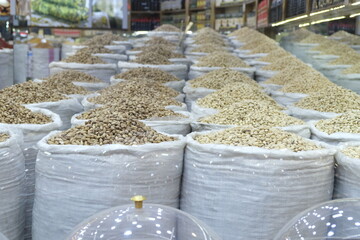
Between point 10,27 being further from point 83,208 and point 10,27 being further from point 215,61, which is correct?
point 83,208

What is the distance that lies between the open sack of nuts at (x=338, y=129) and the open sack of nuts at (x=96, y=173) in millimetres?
593

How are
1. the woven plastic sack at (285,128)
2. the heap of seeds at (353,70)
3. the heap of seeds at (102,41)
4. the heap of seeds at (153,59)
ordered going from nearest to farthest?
the woven plastic sack at (285,128) < the heap of seeds at (353,70) < the heap of seeds at (153,59) < the heap of seeds at (102,41)

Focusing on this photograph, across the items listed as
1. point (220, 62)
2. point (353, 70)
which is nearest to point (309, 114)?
point (353, 70)

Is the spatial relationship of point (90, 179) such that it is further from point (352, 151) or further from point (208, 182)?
point (352, 151)

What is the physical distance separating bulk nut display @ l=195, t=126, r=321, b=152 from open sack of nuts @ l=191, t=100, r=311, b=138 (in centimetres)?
22

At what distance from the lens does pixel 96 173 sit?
1.60 metres

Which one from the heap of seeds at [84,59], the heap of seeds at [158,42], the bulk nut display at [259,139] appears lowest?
the bulk nut display at [259,139]

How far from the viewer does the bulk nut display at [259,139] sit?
5.42 feet

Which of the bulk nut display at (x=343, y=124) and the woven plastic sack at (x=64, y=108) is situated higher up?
the bulk nut display at (x=343, y=124)

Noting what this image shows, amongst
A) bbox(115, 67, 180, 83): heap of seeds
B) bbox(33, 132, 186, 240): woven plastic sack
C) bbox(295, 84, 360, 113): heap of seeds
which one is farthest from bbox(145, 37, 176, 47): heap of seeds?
bbox(33, 132, 186, 240): woven plastic sack

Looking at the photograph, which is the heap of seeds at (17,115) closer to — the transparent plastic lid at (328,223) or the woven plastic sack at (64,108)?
the woven plastic sack at (64,108)

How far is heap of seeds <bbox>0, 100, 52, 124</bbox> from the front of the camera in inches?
78.0

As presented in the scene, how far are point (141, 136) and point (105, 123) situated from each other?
0.13 meters


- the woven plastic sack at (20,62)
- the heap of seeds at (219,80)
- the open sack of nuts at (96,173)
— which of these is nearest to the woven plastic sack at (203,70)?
the heap of seeds at (219,80)
